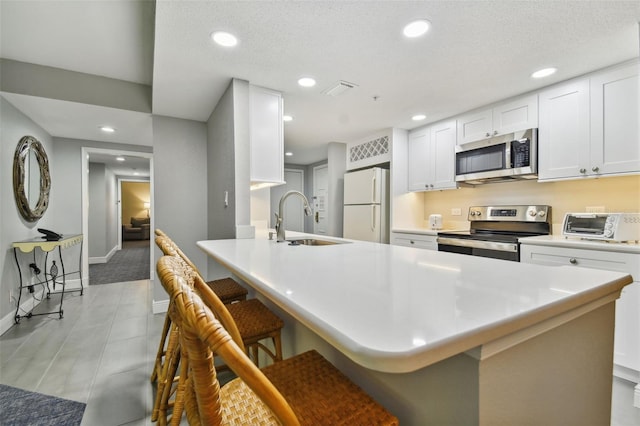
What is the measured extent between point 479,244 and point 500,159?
34.2 inches

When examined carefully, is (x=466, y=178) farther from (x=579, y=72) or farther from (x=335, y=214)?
(x=335, y=214)

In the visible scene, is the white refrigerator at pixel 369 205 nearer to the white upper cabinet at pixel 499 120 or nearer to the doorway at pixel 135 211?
the white upper cabinet at pixel 499 120

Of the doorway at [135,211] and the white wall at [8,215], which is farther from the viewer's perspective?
the doorway at [135,211]

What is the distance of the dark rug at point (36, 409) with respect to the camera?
1503 mm

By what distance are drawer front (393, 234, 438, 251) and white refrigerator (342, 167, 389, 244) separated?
29 centimetres

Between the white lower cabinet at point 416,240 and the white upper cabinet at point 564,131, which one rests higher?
the white upper cabinet at point 564,131

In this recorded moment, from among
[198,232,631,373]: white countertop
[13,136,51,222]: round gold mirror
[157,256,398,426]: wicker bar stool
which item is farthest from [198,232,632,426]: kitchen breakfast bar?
[13,136,51,222]: round gold mirror

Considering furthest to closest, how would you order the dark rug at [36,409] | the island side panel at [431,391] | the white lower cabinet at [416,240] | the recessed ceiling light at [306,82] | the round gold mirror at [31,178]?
the white lower cabinet at [416,240] < the round gold mirror at [31,178] < the recessed ceiling light at [306,82] < the dark rug at [36,409] < the island side panel at [431,391]

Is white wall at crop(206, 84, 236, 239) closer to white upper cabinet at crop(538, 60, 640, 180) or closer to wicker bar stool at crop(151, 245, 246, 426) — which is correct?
wicker bar stool at crop(151, 245, 246, 426)

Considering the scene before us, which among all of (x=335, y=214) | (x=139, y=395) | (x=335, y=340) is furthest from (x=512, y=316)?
(x=335, y=214)

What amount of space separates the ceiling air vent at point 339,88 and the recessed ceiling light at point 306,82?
18 centimetres

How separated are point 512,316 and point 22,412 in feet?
8.00

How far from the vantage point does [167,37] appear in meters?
1.79

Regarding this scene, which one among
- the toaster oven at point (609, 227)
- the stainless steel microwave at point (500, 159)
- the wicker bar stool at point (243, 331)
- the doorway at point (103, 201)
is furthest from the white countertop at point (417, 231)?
the doorway at point (103, 201)
